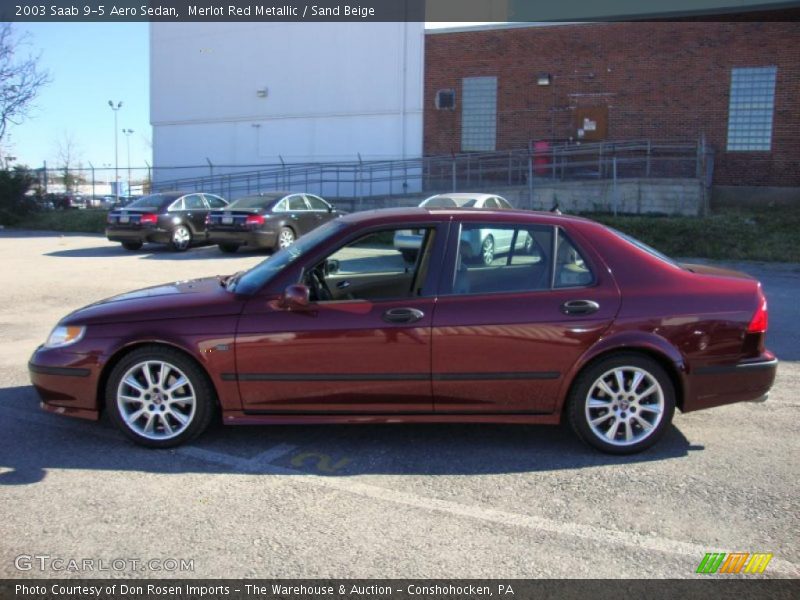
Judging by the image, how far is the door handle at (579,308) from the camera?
457cm

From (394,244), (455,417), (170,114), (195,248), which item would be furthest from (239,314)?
(170,114)

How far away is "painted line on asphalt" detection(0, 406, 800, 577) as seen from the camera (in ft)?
11.6

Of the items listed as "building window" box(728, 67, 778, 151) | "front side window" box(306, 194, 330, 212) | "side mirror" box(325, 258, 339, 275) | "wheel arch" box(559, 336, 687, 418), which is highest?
"building window" box(728, 67, 778, 151)

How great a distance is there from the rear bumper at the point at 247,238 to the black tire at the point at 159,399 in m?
12.1

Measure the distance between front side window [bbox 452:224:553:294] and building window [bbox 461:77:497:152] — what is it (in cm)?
2314

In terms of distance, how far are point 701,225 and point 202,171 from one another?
23.8 meters

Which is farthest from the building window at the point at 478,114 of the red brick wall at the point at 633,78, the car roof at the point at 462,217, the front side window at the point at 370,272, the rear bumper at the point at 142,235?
the car roof at the point at 462,217

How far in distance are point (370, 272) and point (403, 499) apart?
181 cm

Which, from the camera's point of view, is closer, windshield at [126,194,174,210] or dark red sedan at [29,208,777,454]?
dark red sedan at [29,208,777,454]

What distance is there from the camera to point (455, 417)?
4.65 metres

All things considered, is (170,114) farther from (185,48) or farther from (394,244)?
(394,244)

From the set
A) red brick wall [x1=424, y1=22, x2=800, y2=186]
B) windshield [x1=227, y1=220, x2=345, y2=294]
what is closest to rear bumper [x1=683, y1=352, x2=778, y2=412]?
windshield [x1=227, y1=220, x2=345, y2=294]

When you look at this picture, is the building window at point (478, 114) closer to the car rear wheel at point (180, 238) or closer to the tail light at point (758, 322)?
the car rear wheel at point (180, 238)

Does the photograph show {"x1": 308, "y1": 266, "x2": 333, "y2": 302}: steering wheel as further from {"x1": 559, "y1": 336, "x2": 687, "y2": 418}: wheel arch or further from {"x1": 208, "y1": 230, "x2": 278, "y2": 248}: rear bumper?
{"x1": 208, "y1": 230, "x2": 278, "y2": 248}: rear bumper
